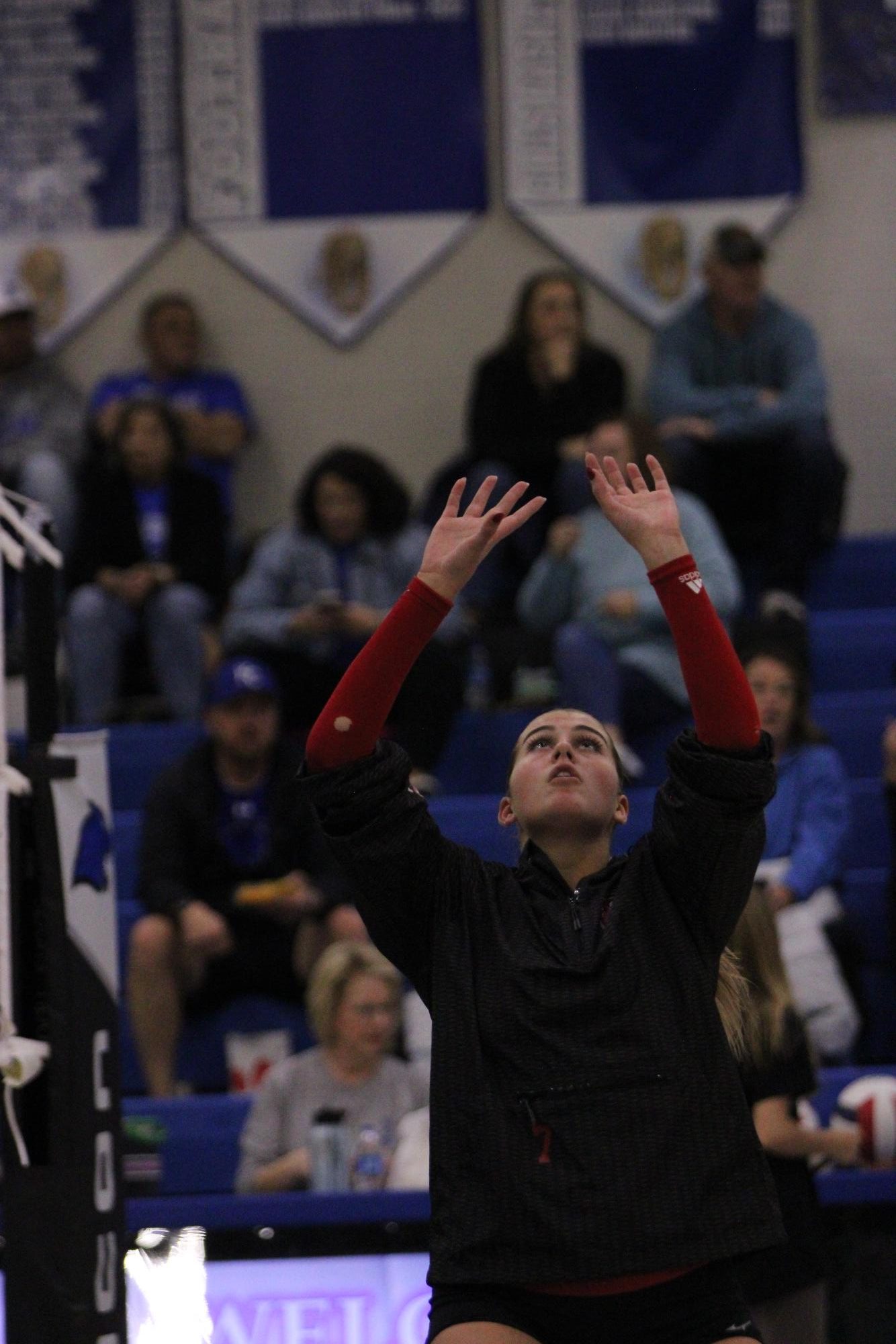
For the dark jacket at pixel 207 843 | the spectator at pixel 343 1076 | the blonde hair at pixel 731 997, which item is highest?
the blonde hair at pixel 731 997

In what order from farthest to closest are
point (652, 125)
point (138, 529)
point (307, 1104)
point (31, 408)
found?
1. point (652, 125)
2. point (31, 408)
3. point (138, 529)
4. point (307, 1104)

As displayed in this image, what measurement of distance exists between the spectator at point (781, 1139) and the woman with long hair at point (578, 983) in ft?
3.23

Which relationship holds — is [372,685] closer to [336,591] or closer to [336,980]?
[336,980]

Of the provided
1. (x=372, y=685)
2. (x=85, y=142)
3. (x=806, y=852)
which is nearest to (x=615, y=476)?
(x=372, y=685)

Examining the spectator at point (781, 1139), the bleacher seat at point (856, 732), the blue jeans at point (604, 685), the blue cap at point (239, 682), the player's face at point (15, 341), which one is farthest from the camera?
the player's face at point (15, 341)

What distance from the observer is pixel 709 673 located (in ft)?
9.70

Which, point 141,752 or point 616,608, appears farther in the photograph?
point 141,752

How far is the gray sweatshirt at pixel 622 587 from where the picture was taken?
701 centimetres

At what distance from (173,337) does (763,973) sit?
5.77 meters

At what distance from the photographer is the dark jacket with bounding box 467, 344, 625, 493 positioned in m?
8.20

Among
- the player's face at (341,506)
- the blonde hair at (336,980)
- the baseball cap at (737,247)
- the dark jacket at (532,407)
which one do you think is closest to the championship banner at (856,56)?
the baseball cap at (737,247)

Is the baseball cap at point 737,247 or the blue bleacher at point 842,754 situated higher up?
the baseball cap at point 737,247

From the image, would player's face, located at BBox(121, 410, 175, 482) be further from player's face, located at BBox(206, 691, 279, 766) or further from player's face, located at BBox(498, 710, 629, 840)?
player's face, located at BBox(498, 710, 629, 840)

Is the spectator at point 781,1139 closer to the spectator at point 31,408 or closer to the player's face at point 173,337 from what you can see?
the spectator at point 31,408
